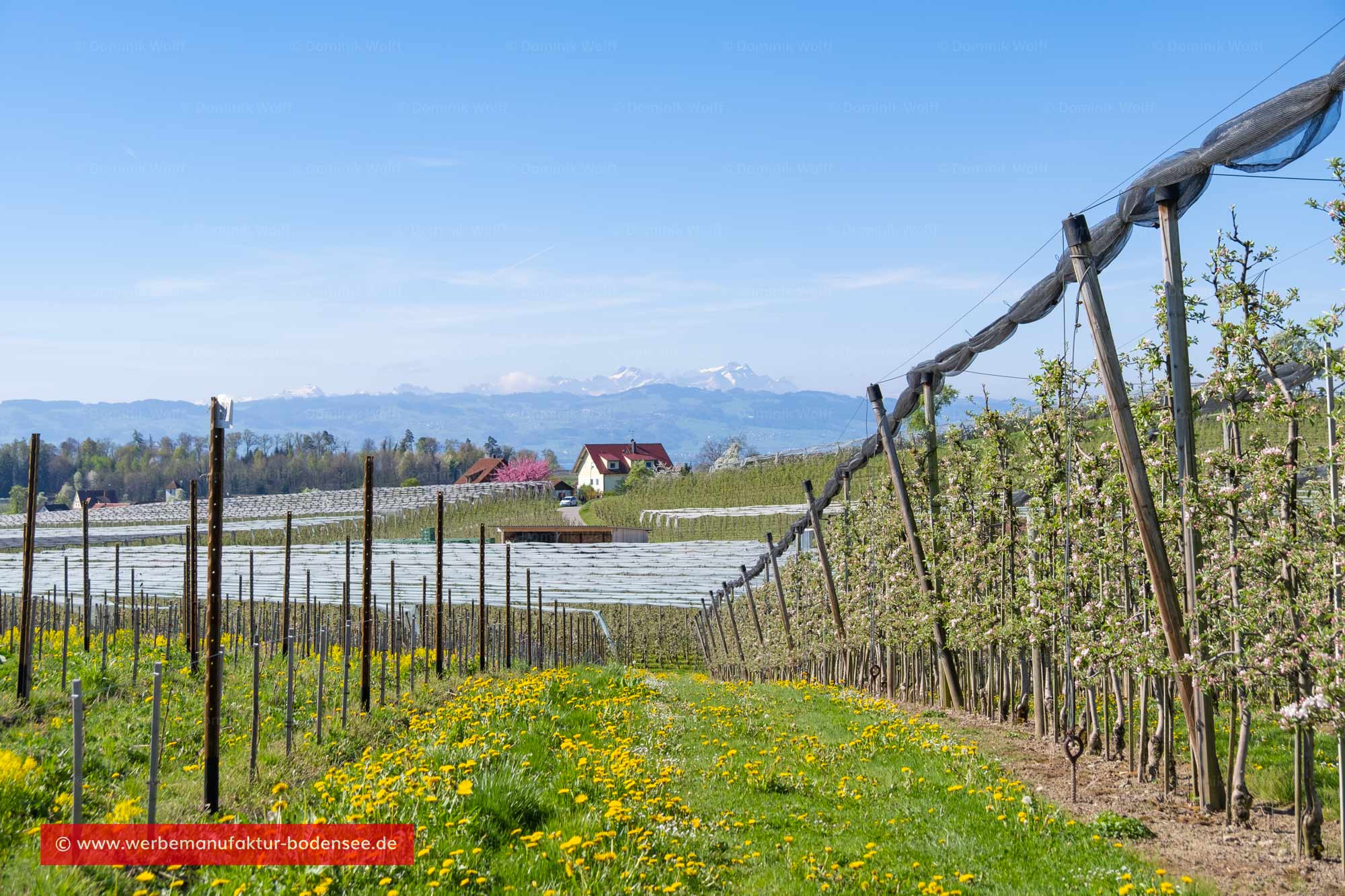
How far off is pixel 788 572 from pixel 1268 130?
671 inches

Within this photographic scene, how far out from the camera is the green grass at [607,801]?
5.35 m

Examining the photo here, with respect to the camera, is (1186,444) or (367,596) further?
(367,596)

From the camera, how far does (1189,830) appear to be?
662cm

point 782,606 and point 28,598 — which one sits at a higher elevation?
point 28,598

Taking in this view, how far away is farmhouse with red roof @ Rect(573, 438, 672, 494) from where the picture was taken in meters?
104

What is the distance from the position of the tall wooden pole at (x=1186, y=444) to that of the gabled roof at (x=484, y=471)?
105 meters

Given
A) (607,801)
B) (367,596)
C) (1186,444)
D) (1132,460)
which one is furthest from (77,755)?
(1186,444)

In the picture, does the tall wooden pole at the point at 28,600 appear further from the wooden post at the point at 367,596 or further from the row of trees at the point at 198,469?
the row of trees at the point at 198,469

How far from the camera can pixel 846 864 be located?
5766mm

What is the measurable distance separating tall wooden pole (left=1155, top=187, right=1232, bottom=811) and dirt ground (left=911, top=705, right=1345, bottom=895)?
28 centimetres

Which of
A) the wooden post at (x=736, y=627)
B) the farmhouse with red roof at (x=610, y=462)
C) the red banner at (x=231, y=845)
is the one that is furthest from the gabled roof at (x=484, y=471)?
the red banner at (x=231, y=845)

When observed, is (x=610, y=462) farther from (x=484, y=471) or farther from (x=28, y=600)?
(x=28, y=600)

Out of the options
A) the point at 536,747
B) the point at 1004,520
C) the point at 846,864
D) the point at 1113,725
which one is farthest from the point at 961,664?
the point at 846,864

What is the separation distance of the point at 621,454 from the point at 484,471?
17.4 m
